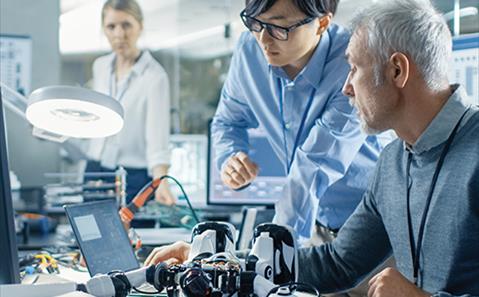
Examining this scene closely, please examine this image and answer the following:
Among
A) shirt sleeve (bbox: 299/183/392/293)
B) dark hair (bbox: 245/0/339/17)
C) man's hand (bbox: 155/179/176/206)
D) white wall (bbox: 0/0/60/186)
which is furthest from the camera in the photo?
white wall (bbox: 0/0/60/186)

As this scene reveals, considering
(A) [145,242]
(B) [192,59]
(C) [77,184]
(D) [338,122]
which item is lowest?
(A) [145,242]

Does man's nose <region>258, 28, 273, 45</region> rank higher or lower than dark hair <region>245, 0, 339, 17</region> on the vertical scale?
lower

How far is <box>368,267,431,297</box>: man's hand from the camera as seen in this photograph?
1.38m

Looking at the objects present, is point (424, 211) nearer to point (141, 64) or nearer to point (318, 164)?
point (318, 164)

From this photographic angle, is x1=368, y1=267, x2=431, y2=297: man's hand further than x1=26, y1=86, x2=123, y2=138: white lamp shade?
No

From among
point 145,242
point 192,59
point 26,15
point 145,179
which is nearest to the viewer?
point 145,242

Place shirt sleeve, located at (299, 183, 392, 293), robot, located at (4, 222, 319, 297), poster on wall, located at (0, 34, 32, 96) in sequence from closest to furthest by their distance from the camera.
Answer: robot, located at (4, 222, 319, 297)
shirt sleeve, located at (299, 183, 392, 293)
poster on wall, located at (0, 34, 32, 96)

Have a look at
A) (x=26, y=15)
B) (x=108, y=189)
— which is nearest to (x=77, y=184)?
(x=108, y=189)

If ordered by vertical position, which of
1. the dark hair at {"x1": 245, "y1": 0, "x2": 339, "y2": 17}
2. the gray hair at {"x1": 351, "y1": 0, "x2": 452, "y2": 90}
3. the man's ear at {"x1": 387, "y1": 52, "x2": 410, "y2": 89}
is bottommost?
the man's ear at {"x1": 387, "y1": 52, "x2": 410, "y2": 89}

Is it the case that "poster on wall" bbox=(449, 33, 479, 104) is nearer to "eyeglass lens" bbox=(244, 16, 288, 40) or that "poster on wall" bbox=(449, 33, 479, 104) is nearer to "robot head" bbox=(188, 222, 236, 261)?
"eyeglass lens" bbox=(244, 16, 288, 40)

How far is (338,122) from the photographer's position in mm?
1983

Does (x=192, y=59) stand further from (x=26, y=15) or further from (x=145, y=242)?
(x=145, y=242)

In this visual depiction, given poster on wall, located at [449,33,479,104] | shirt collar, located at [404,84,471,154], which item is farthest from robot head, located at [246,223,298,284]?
poster on wall, located at [449,33,479,104]

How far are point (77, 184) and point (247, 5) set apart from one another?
Answer: 99cm
